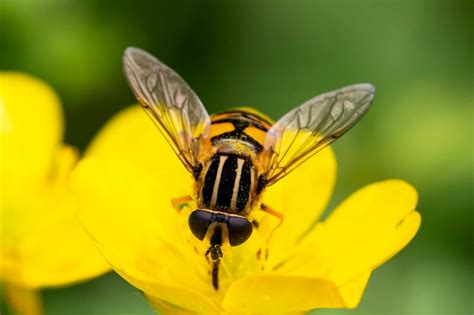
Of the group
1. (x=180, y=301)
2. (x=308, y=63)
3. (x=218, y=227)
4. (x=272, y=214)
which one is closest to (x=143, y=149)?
(x=272, y=214)

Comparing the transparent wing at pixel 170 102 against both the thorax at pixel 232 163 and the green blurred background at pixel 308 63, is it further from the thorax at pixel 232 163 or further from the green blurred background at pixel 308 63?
the green blurred background at pixel 308 63

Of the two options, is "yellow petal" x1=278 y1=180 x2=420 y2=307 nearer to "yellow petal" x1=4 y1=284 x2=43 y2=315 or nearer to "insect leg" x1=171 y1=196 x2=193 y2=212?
"insect leg" x1=171 y1=196 x2=193 y2=212

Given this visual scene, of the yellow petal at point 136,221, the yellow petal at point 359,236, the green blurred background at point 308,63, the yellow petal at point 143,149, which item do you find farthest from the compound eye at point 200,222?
the green blurred background at point 308,63

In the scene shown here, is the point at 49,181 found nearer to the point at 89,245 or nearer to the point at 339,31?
the point at 89,245

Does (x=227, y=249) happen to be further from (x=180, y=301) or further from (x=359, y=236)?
(x=180, y=301)

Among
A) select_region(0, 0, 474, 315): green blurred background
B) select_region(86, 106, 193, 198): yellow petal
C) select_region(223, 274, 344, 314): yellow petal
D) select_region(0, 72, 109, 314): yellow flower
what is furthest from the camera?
select_region(0, 0, 474, 315): green blurred background

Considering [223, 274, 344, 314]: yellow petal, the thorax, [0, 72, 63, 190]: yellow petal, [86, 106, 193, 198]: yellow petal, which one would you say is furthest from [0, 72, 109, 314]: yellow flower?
[223, 274, 344, 314]: yellow petal

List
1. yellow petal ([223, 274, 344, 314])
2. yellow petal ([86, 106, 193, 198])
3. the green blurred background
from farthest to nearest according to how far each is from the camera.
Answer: the green blurred background < yellow petal ([86, 106, 193, 198]) < yellow petal ([223, 274, 344, 314])
